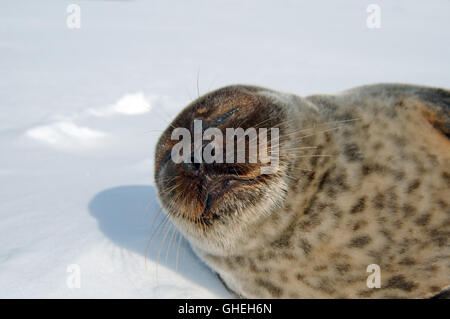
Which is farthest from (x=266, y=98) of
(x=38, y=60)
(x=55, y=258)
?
(x=38, y=60)

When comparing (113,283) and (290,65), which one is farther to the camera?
(290,65)

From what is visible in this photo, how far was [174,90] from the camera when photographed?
564 cm

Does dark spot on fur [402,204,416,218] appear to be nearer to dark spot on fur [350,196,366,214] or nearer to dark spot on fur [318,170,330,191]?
dark spot on fur [350,196,366,214]

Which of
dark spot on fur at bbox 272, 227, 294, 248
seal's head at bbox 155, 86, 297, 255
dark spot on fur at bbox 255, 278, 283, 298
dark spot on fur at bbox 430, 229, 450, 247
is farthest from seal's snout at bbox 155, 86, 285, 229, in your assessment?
dark spot on fur at bbox 430, 229, 450, 247

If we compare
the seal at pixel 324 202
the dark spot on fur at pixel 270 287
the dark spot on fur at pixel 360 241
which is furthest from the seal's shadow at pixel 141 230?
the dark spot on fur at pixel 360 241

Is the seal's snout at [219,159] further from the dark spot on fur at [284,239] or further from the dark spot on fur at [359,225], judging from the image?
the dark spot on fur at [359,225]

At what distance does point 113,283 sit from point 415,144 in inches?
61.5

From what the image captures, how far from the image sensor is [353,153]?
1786 millimetres

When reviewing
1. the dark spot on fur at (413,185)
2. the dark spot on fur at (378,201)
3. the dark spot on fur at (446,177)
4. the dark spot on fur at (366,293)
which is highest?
the dark spot on fur at (446,177)

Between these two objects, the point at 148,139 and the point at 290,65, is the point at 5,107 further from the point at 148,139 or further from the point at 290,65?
the point at 290,65

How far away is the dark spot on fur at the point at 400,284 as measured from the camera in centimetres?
161

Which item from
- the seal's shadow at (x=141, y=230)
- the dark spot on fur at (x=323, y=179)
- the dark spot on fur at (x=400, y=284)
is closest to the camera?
the dark spot on fur at (x=400, y=284)

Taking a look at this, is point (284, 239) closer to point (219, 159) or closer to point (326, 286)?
point (326, 286)
